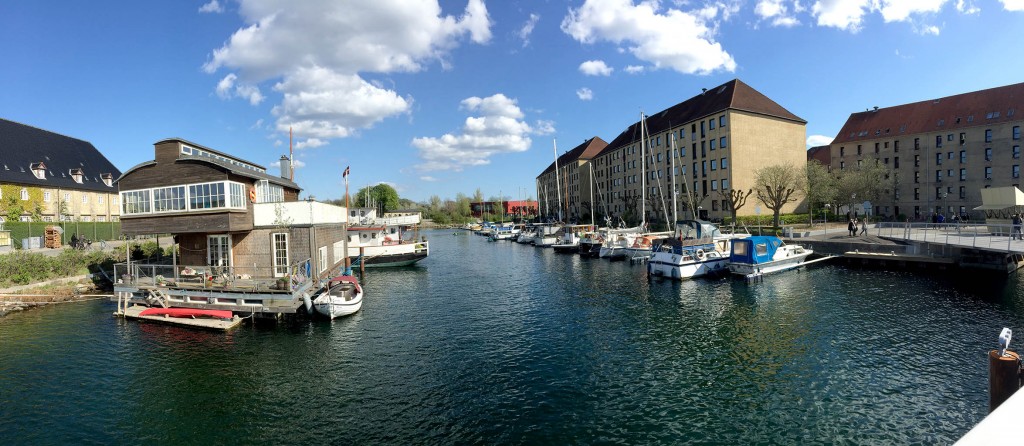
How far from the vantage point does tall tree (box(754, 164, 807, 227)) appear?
168ft

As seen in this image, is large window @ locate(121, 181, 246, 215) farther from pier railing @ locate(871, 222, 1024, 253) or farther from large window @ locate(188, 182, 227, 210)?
pier railing @ locate(871, 222, 1024, 253)

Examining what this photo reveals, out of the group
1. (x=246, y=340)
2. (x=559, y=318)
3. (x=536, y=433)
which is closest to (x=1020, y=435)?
(x=536, y=433)

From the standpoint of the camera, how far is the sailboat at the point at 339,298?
22.6 meters

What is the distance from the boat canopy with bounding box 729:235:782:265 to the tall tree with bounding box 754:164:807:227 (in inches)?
734

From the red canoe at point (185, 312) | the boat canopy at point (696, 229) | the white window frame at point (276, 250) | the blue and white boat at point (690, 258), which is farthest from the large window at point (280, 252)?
the boat canopy at point (696, 229)

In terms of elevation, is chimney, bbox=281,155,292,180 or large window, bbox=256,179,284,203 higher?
chimney, bbox=281,155,292,180

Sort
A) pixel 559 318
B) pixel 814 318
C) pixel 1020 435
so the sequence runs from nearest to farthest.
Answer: pixel 1020 435 < pixel 814 318 < pixel 559 318

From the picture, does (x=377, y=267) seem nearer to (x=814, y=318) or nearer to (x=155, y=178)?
(x=155, y=178)

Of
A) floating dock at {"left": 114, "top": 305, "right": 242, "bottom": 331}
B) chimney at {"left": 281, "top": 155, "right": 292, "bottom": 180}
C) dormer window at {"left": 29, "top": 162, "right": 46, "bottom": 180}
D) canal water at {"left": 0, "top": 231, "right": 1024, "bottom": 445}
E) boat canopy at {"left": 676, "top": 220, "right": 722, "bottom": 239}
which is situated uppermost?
dormer window at {"left": 29, "top": 162, "right": 46, "bottom": 180}

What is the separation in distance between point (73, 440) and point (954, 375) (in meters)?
23.9

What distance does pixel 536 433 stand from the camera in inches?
460

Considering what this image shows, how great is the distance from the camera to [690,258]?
33.3m

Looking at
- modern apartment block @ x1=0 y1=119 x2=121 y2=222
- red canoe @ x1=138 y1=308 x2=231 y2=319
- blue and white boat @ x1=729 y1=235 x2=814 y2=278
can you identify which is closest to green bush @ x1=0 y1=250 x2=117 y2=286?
red canoe @ x1=138 y1=308 x2=231 y2=319

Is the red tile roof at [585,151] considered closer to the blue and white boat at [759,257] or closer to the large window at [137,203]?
the blue and white boat at [759,257]
